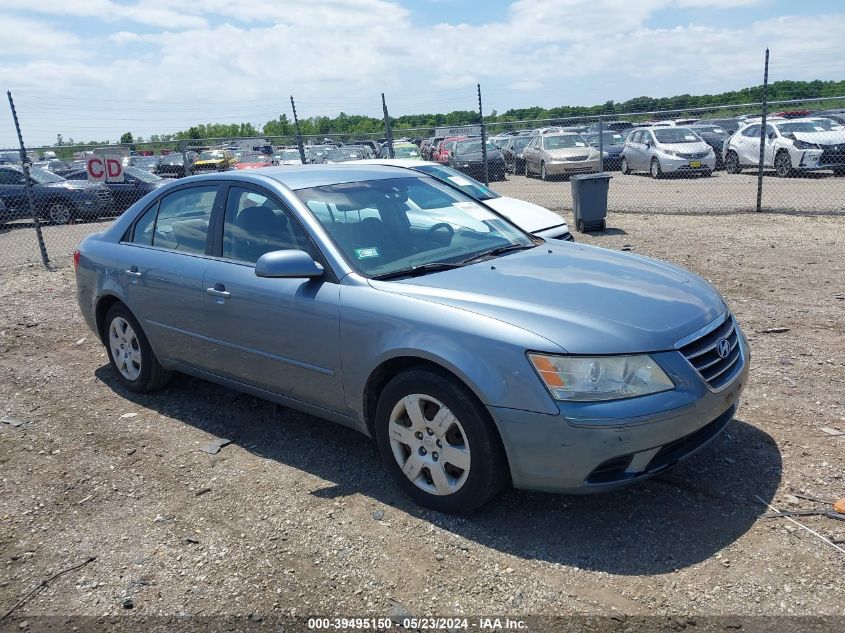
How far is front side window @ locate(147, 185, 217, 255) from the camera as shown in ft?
15.6

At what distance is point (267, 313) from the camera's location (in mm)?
4168

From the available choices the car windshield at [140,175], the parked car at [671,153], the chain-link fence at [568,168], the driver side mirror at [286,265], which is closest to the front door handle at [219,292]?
the driver side mirror at [286,265]

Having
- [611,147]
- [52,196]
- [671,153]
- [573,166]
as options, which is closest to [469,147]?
[573,166]

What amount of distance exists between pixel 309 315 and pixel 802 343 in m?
3.86

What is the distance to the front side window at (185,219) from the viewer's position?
15.6 ft

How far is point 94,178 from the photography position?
43.5 feet

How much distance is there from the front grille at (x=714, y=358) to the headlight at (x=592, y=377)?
30 centimetres

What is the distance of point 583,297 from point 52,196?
16470mm

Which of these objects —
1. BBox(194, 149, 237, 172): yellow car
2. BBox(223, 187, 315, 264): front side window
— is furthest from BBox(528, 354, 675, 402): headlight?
BBox(194, 149, 237, 172): yellow car

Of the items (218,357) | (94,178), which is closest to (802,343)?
(218,357)

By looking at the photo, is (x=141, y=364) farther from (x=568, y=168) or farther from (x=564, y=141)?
(x=564, y=141)

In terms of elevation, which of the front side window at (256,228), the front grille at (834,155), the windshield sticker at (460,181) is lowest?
the front grille at (834,155)

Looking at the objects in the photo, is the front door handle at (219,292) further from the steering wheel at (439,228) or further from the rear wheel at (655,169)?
the rear wheel at (655,169)

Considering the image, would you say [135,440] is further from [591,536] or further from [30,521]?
[591,536]
